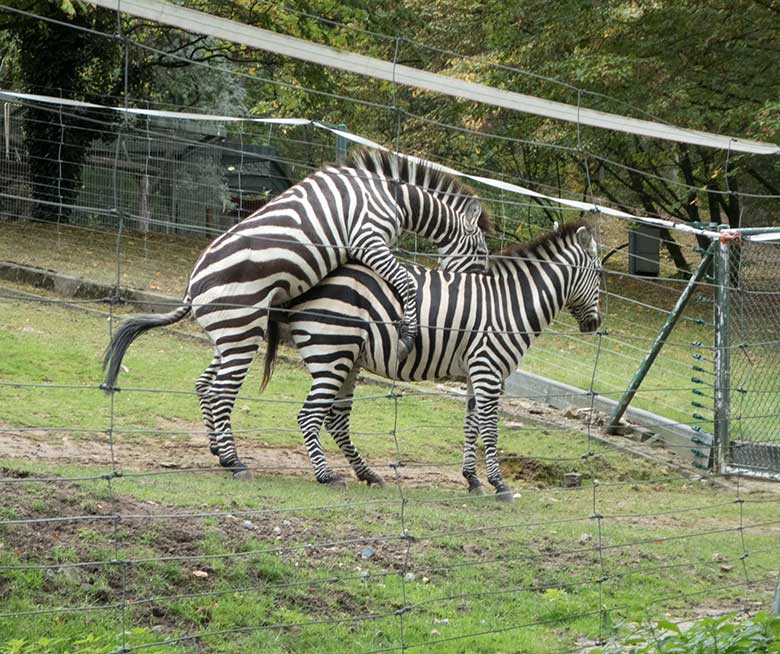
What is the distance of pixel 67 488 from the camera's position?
20.5 feet

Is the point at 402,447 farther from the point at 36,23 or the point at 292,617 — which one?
the point at 36,23

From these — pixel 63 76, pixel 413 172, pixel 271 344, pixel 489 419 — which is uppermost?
pixel 63 76

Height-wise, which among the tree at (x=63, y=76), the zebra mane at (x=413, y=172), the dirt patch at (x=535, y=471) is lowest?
the dirt patch at (x=535, y=471)

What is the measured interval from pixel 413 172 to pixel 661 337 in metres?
2.78

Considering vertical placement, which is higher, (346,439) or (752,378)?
(752,378)

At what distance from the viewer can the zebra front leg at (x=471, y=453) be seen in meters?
8.84

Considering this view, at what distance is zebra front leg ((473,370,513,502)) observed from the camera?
8.84m

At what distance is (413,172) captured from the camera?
30.0 ft

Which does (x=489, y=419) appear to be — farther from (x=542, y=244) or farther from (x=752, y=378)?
(x=752, y=378)

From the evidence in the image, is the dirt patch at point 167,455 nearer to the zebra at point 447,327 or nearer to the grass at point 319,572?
the zebra at point 447,327

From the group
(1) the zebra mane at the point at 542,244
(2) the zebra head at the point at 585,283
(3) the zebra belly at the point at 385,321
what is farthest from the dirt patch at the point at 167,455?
(1) the zebra mane at the point at 542,244

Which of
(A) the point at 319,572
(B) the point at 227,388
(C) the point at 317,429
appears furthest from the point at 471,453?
(A) the point at 319,572

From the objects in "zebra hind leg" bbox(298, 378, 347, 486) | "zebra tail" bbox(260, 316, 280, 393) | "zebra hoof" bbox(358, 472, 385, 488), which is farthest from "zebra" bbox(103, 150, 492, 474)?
"zebra hoof" bbox(358, 472, 385, 488)

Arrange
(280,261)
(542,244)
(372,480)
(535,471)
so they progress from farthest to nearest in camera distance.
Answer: (535,471) < (542,244) < (372,480) < (280,261)
